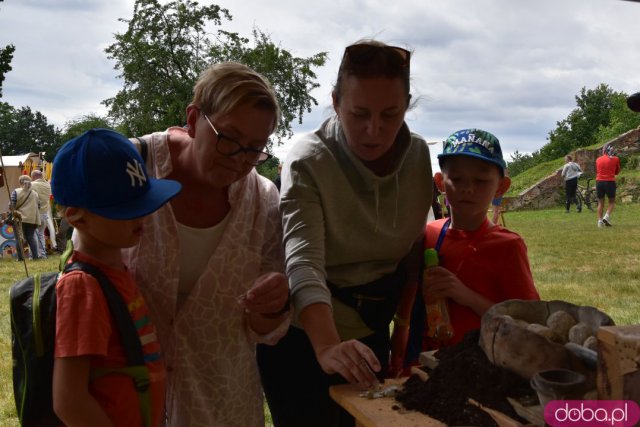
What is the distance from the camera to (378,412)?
1263mm

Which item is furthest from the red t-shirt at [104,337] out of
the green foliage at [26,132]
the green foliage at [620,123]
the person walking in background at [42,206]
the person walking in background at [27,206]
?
the green foliage at [26,132]

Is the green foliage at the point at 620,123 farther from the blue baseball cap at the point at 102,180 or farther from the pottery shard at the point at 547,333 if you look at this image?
the blue baseball cap at the point at 102,180

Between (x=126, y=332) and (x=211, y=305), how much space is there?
1.10 ft

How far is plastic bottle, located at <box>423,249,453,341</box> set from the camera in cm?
196

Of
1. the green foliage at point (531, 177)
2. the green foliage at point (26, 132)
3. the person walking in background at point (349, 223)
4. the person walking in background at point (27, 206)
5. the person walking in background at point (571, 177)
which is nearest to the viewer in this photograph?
the person walking in background at point (349, 223)

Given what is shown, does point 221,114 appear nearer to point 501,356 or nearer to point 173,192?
point 173,192

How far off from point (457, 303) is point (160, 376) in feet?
3.31

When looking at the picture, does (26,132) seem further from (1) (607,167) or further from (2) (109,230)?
(2) (109,230)

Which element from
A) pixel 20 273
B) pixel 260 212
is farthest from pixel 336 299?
pixel 20 273

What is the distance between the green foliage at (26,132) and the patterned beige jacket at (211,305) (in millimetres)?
63905

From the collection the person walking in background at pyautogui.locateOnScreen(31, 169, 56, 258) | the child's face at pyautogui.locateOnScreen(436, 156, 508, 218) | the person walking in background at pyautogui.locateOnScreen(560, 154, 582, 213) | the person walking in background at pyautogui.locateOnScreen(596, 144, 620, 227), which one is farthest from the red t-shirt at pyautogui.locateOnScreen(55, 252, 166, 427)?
the person walking in background at pyautogui.locateOnScreen(560, 154, 582, 213)

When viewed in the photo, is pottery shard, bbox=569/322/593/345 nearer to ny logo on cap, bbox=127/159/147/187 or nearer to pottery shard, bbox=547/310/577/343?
pottery shard, bbox=547/310/577/343

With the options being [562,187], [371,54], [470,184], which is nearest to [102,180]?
[371,54]

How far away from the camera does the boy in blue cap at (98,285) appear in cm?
140
